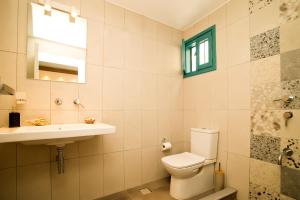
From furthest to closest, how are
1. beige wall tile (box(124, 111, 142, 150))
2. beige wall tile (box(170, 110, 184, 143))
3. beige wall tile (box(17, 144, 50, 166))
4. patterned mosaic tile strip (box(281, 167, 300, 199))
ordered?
beige wall tile (box(170, 110, 184, 143))
beige wall tile (box(124, 111, 142, 150))
beige wall tile (box(17, 144, 50, 166))
patterned mosaic tile strip (box(281, 167, 300, 199))

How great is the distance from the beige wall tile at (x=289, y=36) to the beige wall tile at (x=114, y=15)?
169cm

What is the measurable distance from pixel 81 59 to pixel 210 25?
67.3 inches

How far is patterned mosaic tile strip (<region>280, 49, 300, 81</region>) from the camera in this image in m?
1.28

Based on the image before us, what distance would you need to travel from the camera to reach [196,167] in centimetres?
171

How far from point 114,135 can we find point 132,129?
0.81ft

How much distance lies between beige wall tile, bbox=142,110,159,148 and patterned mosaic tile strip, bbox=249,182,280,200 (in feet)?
3.81

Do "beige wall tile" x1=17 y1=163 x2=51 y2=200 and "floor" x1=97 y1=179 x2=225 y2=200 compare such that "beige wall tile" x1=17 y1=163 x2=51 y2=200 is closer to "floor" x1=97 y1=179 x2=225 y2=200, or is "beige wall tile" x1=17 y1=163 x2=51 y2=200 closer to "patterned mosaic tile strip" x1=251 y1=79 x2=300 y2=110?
"floor" x1=97 y1=179 x2=225 y2=200

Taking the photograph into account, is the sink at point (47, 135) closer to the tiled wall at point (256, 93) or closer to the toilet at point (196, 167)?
the toilet at point (196, 167)

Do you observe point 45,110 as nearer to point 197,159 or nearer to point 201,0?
point 197,159

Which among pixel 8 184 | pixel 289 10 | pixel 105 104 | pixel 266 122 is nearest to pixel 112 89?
pixel 105 104

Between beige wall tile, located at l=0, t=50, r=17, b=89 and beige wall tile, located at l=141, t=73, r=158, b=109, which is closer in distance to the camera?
beige wall tile, located at l=0, t=50, r=17, b=89

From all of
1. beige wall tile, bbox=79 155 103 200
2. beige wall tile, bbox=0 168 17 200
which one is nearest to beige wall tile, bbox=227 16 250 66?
beige wall tile, bbox=79 155 103 200

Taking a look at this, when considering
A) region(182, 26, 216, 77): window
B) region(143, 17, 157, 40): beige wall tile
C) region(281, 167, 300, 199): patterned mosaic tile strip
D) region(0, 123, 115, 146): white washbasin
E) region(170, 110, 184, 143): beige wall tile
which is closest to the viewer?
region(0, 123, 115, 146): white washbasin

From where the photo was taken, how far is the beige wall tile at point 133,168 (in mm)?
1906
